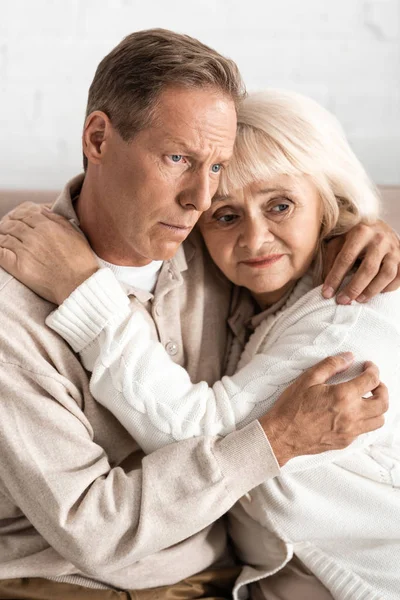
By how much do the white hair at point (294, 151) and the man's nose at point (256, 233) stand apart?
84 millimetres

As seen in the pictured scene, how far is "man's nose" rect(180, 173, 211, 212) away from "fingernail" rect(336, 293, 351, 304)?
341 millimetres

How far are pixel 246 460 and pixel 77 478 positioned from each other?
0.32 metres

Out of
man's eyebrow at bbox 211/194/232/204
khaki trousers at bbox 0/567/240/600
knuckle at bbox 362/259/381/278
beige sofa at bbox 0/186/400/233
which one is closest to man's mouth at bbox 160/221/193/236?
man's eyebrow at bbox 211/194/232/204

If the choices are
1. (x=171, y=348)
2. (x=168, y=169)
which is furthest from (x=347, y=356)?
→ (x=168, y=169)

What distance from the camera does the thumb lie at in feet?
5.32

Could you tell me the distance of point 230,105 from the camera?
5.60ft

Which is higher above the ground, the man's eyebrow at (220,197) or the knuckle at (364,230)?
the man's eyebrow at (220,197)

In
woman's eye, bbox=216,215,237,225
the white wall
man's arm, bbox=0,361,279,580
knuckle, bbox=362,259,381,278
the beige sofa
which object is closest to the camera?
man's arm, bbox=0,361,279,580

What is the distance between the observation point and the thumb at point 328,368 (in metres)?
1.62

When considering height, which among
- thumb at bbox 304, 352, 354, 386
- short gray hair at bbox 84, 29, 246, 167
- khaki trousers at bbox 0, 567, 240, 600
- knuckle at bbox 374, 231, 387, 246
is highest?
short gray hair at bbox 84, 29, 246, 167

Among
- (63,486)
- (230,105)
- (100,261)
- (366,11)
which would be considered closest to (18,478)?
(63,486)

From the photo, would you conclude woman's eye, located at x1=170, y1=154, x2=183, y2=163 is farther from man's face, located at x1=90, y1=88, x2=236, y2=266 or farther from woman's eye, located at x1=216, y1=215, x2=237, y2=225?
woman's eye, located at x1=216, y1=215, x2=237, y2=225

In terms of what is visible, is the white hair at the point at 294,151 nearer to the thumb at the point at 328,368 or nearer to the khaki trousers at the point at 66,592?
the thumb at the point at 328,368

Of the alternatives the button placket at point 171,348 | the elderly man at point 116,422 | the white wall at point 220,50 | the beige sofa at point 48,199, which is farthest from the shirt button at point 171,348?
the white wall at point 220,50
